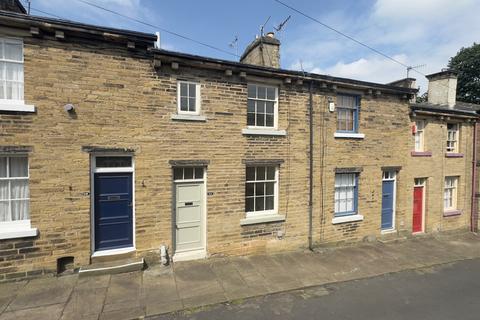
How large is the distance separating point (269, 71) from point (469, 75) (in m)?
34.5

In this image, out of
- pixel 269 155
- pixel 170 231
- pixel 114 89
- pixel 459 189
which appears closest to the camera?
pixel 114 89

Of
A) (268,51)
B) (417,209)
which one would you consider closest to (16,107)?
(268,51)

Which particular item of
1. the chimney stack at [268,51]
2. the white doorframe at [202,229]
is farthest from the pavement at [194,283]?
the chimney stack at [268,51]

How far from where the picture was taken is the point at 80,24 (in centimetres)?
647

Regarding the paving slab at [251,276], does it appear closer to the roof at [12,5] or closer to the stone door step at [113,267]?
the stone door step at [113,267]

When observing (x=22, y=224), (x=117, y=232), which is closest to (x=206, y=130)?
(x=117, y=232)

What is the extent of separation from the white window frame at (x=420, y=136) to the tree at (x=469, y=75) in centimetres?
2620

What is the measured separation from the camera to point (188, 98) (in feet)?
25.4

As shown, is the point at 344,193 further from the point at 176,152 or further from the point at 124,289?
the point at 124,289

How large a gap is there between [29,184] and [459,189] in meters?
16.0

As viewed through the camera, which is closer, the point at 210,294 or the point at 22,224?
the point at 210,294

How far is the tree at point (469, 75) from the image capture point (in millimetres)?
30777

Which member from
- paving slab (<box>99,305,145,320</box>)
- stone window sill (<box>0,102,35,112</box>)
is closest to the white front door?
paving slab (<box>99,305,145,320</box>)

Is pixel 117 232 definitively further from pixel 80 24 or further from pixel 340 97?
pixel 340 97
